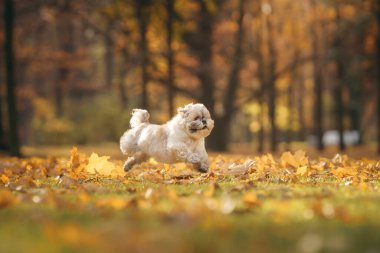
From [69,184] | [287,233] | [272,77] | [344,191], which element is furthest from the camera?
→ [272,77]

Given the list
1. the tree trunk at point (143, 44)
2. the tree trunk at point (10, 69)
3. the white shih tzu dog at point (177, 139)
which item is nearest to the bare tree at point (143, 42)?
the tree trunk at point (143, 44)

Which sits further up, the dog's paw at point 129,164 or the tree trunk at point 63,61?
the tree trunk at point 63,61

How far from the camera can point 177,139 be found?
320 inches

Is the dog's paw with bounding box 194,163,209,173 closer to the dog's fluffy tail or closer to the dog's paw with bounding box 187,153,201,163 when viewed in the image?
the dog's paw with bounding box 187,153,201,163

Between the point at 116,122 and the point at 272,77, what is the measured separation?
36.6 feet

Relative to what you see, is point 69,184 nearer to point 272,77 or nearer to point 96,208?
point 96,208

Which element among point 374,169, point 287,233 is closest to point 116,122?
point 374,169

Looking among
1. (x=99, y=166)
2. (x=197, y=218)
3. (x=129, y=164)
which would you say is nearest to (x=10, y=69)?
(x=129, y=164)

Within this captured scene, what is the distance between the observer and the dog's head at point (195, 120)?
7.91m

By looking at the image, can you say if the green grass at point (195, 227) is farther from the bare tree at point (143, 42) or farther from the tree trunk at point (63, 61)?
the tree trunk at point (63, 61)

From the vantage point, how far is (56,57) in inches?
1202

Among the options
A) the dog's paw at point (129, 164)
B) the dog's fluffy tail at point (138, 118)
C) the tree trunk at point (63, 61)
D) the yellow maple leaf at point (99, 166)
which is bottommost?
the dog's paw at point (129, 164)

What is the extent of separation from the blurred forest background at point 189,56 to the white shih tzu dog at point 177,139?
30.0 ft

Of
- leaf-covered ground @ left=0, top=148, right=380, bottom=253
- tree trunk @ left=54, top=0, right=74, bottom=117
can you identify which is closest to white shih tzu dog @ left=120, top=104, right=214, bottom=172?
leaf-covered ground @ left=0, top=148, right=380, bottom=253
